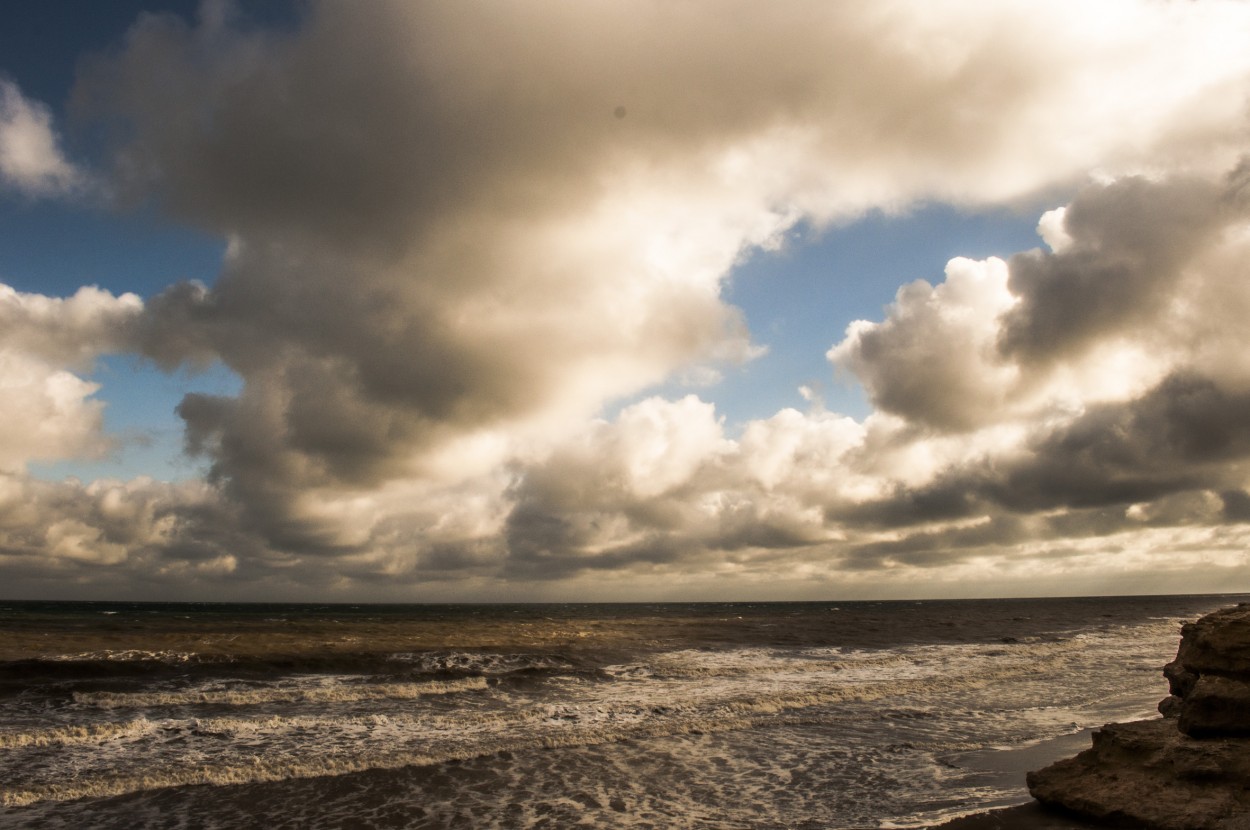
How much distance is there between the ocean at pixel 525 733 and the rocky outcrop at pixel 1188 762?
1.62 m

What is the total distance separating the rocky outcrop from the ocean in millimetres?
1624

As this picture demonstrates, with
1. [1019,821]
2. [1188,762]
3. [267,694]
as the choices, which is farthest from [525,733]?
[1188,762]

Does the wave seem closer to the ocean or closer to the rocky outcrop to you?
the ocean

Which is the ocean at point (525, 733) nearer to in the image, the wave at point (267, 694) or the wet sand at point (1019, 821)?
the wave at point (267, 694)

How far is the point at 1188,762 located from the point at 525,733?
13.3 meters

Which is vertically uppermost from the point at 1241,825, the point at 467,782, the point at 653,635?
the point at 1241,825

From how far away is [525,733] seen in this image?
1709 centimetres

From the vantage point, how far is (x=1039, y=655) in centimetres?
3406

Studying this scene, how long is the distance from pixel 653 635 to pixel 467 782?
1361 inches

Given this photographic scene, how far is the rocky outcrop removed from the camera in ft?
28.2

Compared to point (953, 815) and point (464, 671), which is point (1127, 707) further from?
point (464, 671)

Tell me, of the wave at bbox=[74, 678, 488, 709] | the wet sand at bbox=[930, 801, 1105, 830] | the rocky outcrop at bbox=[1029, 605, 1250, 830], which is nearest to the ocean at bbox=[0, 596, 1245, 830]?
the wave at bbox=[74, 678, 488, 709]

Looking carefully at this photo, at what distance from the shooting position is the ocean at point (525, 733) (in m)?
11.6

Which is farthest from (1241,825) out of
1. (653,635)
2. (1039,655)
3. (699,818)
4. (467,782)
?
(653,635)
